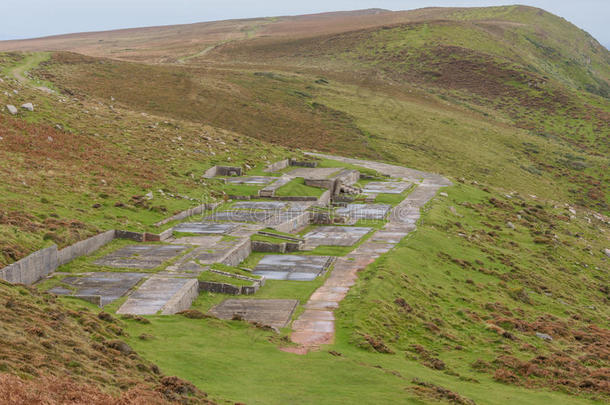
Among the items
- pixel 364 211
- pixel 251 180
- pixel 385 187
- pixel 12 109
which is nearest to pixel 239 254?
pixel 364 211

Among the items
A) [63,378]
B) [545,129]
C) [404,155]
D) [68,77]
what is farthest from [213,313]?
[545,129]

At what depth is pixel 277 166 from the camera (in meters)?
53.7

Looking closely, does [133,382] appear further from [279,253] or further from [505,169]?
→ [505,169]

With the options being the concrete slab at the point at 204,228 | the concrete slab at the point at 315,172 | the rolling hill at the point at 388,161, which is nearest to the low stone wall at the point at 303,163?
the concrete slab at the point at 315,172

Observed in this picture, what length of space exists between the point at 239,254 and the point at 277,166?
2459 centimetres

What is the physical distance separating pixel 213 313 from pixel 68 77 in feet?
193

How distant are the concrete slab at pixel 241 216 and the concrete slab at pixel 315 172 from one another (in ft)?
35.3

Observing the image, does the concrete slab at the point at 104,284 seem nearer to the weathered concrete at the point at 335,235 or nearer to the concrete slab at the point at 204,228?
the concrete slab at the point at 204,228

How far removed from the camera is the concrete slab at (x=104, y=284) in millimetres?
22609

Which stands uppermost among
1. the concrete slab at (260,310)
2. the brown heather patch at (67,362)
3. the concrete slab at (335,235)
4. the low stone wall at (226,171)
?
the brown heather patch at (67,362)

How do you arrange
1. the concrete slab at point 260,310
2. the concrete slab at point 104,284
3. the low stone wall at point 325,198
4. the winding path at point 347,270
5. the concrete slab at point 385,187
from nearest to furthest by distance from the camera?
the winding path at point 347,270 → the concrete slab at point 260,310 → the concrete slab at point 104,284 → the low stone wall at point 325,198 → the concrete slab at point 385,187

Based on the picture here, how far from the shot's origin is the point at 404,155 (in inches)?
2753

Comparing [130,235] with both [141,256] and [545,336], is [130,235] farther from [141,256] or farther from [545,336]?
[545,336]

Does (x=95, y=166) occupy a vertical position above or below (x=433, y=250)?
above
